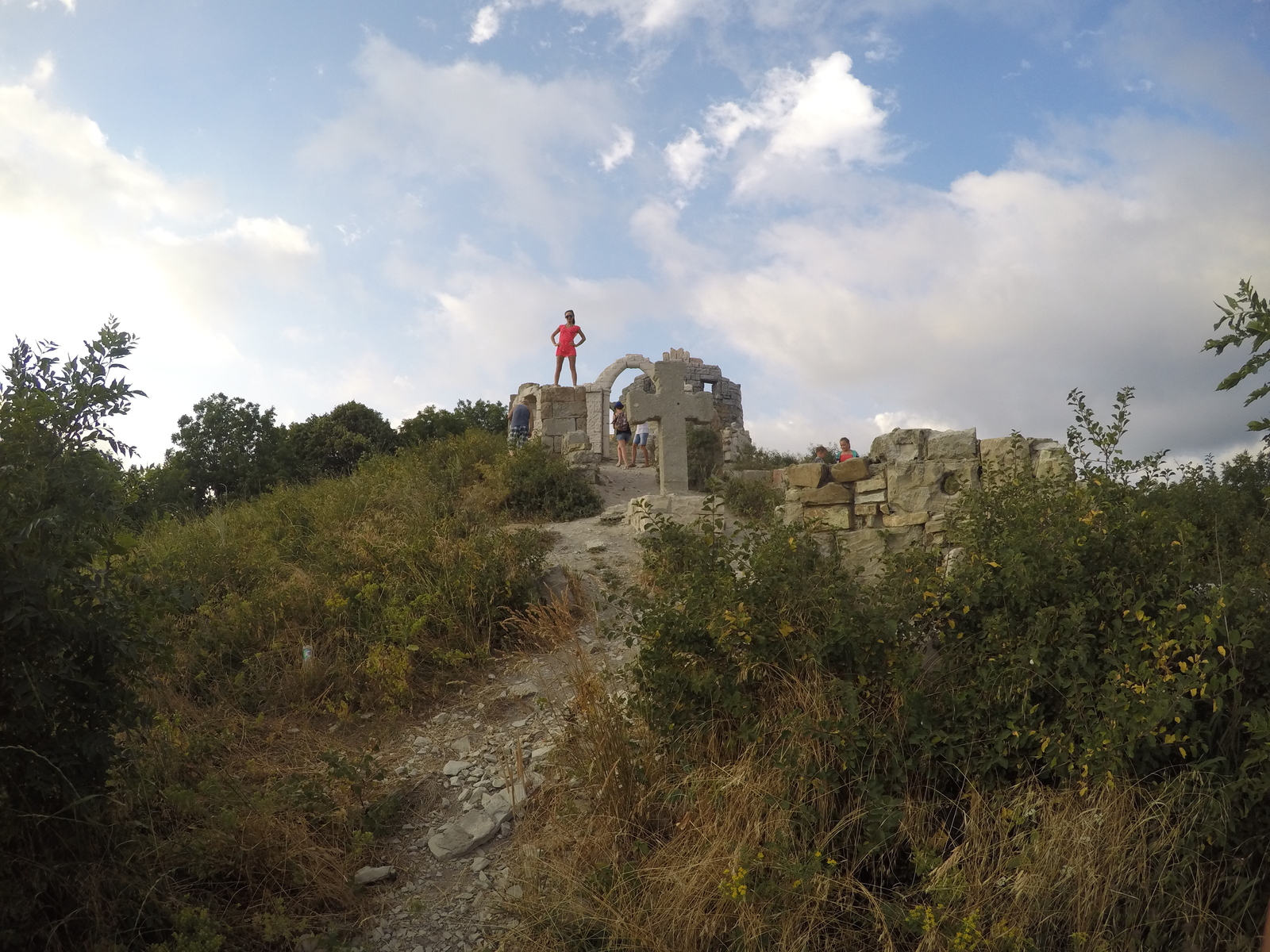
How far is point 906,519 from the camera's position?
7980 millimetres

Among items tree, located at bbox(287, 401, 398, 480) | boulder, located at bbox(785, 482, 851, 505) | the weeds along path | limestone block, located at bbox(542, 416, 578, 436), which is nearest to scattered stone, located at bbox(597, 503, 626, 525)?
the weeds along path

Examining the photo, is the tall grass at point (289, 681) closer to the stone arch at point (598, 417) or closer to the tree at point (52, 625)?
the tree at point (52, 625)

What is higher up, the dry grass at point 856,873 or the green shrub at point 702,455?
the green shrub at point 702,455

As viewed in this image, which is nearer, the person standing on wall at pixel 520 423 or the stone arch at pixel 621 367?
the person standing on wall at pixel 520 423

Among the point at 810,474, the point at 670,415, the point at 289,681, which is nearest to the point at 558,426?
the point at 670,415

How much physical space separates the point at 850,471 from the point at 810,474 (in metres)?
0.37

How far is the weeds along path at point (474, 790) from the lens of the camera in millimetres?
4371

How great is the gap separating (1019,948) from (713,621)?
210 centimetres

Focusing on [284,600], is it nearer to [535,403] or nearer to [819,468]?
[819,468]

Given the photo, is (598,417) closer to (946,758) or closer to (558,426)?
(558,426)

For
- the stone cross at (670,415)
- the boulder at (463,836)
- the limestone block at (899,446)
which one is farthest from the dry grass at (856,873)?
the stone cross at (670,415)

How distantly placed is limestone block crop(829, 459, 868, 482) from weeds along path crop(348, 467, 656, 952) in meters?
2.55

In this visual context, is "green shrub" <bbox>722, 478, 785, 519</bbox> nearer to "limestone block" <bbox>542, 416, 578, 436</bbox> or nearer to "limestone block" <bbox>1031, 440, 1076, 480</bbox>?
"limestone block" <bbox>1031, 440, 1076, 480</bbox>

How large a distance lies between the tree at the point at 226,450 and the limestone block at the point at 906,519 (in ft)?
41.0
